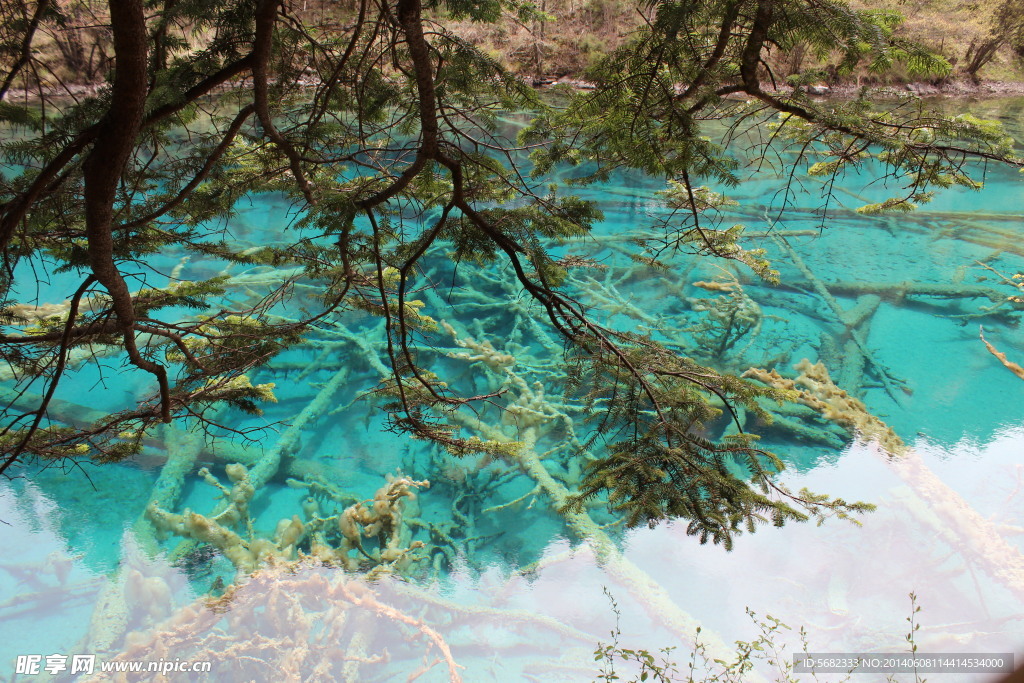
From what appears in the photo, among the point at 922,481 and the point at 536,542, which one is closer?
the point at 536,542

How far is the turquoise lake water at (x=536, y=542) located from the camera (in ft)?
8.81

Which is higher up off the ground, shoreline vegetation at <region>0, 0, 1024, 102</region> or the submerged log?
shoreline vegetation at <region>0, 0, 1024, 102</region>

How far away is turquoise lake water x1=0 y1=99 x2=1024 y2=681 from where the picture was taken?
8.81 feet

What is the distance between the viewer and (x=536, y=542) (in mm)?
3205

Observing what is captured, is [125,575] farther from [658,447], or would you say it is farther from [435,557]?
[658,447]

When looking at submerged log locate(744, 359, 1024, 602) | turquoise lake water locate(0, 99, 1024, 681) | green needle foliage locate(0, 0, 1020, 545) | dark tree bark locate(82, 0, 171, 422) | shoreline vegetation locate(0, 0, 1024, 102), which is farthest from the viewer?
submerged log locate(744, 359, 1024, 602)

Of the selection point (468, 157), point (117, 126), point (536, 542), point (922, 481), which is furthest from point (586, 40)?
point (117, 126)

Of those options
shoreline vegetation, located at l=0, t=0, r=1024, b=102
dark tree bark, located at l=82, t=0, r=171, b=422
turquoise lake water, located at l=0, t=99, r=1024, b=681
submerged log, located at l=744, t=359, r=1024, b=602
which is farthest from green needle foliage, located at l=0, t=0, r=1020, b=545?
submerged log, located at l=744, t=359, r=1024, b=602

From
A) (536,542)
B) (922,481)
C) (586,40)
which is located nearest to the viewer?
(536,542)

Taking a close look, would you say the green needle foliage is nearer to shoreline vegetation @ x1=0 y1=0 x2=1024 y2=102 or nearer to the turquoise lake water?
shoreline vegetation @ x1=0 y1=0 x2=1024 y2=102

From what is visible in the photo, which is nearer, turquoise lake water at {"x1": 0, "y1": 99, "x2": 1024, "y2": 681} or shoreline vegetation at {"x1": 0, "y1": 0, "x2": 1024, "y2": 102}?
shoreline vegetation at {"x1": 0, "y1": 0, "x2": 1024, "y2": 102}

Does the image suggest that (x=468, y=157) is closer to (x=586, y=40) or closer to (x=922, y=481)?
(x=922, y=481)

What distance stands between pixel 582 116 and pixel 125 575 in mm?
2814

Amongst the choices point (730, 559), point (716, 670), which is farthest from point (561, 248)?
point (716, 670)
